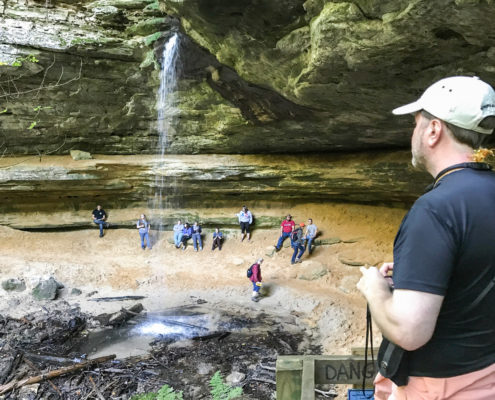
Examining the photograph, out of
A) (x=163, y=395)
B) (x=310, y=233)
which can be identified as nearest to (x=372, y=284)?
(x=163, y=395)

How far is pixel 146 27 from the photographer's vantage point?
11000 mm

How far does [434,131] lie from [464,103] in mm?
140

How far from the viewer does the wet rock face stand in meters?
4.93

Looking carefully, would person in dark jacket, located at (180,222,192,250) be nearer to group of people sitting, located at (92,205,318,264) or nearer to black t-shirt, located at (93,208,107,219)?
group of people sitting, located at (92,205,318,264)

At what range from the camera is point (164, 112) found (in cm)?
1284

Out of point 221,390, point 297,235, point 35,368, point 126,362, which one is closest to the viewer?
point 221,390

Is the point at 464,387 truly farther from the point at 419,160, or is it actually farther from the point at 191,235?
the point at 191,235

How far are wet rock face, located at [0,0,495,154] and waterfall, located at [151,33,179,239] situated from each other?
0.81 feet

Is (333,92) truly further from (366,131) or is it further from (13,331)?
→ (13,331)

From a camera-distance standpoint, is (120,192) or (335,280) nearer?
(335,280)

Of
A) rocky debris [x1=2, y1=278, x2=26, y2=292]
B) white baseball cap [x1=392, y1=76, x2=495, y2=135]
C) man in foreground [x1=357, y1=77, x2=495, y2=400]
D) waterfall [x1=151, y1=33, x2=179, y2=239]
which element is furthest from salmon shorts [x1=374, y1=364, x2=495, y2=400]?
rocky debris [x1=2, y1=278, x2=26, y2=292]

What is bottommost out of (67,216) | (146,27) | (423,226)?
(67,216)

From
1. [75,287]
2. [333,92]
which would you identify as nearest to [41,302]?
[75,287]

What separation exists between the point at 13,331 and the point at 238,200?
30.0 feet
